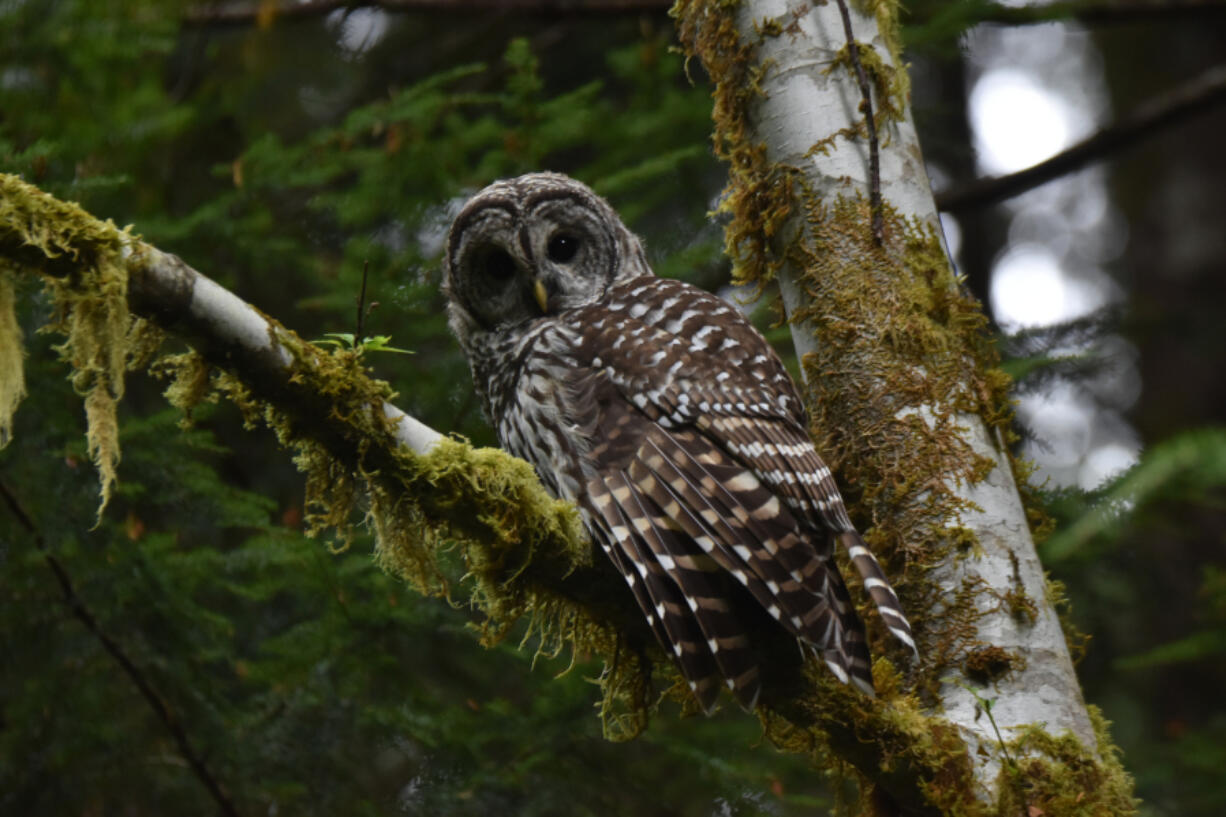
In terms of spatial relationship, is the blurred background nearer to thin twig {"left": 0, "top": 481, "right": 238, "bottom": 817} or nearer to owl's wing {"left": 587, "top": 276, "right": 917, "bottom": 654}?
thin twig {"left": 0, "top": 481, "right": 238, "bottom": 817}

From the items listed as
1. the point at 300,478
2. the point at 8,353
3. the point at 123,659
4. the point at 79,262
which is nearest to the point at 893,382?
the point at 79,262

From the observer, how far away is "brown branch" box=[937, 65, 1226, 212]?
17.0 ft

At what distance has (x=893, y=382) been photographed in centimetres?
312

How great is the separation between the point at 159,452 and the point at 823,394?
8.49 ft

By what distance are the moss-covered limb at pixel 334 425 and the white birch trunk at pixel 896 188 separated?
94 cm

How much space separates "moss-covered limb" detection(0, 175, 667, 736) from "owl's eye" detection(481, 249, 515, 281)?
1469 mm

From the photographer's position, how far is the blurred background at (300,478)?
13.2ft

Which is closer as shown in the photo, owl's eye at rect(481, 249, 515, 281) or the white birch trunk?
the white birch trunk

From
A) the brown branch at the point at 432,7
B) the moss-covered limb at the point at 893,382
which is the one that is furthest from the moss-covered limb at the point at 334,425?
the brown branch at the point at 432,7

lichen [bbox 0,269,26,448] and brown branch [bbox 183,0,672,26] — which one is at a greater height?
brown branch [bbox 183,0,672,26]

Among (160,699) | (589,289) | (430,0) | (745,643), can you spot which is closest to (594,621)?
(745,643)

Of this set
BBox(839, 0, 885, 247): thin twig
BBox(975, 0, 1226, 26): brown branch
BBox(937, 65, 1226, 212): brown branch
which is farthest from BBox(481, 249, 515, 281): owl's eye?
BBox(975, 0, 1226, 26): brown branch

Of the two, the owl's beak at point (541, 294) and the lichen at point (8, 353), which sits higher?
the owl's beak at point (541, 294)

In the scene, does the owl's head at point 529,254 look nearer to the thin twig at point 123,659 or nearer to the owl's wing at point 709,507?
the owl's wing at point 709,507
